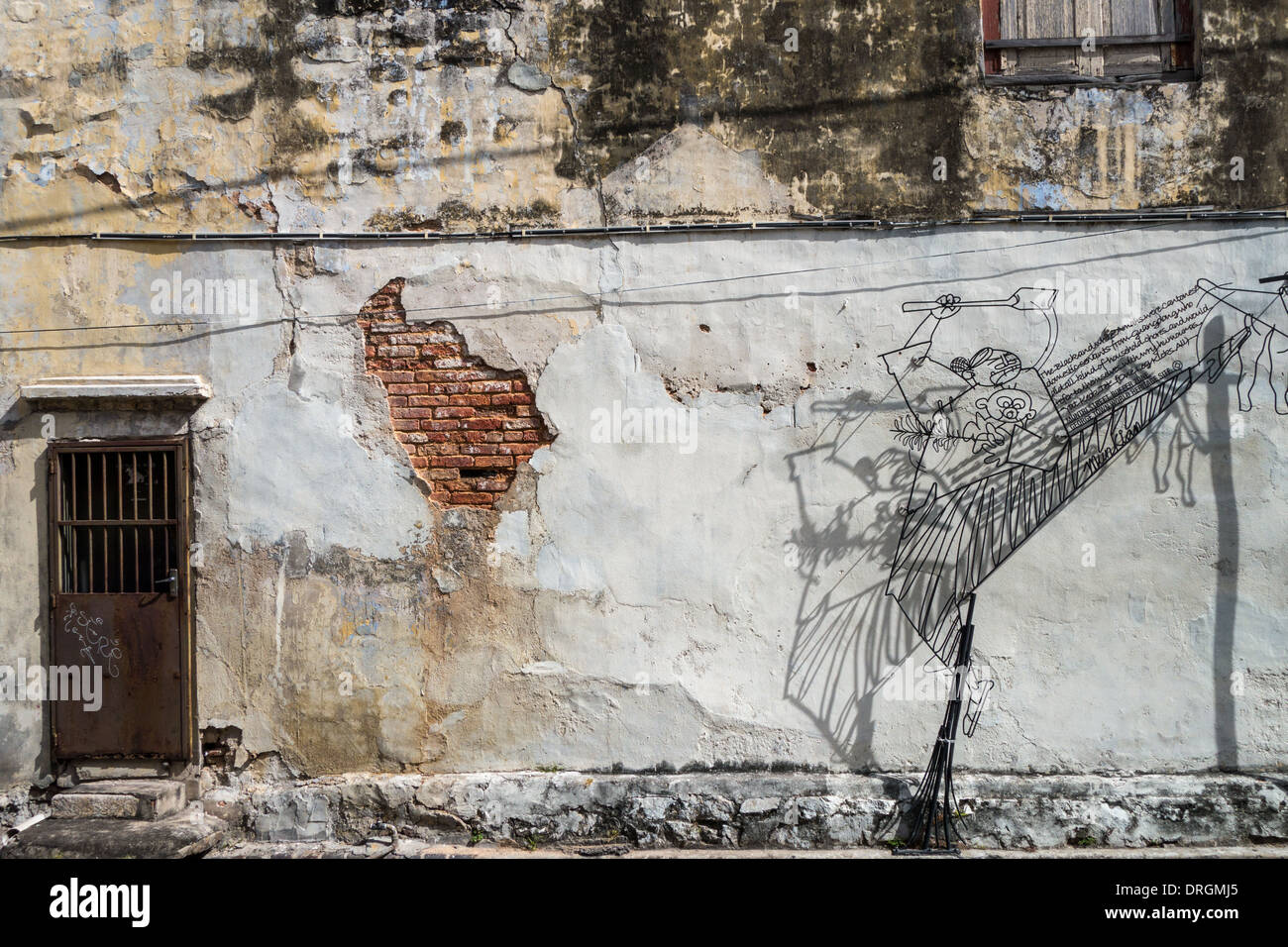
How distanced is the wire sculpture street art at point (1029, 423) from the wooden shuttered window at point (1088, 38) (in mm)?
1230

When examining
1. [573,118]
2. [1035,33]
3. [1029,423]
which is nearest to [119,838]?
[573,118]

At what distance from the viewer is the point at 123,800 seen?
4.98 metres

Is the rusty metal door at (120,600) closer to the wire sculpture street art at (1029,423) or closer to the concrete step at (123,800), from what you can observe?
the concrete step at (123,800)

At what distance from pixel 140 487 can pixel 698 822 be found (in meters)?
3.43

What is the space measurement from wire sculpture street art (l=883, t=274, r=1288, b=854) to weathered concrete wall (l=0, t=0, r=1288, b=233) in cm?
65

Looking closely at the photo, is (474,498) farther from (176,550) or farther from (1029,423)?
(1029,423)

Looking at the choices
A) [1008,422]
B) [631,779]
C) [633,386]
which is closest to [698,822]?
[631,779]

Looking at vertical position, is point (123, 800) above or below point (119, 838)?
above

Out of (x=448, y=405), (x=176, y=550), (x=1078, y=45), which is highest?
(x=1078, y=45)

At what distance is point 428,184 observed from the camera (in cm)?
514

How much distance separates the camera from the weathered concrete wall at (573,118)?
504 centimetres

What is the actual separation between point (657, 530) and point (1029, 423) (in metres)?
2.01

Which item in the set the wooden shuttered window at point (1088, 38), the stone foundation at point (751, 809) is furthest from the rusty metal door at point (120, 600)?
the wooden shuttered window at point (1088, 38)

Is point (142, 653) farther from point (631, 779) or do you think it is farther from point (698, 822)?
point (698, 822)
